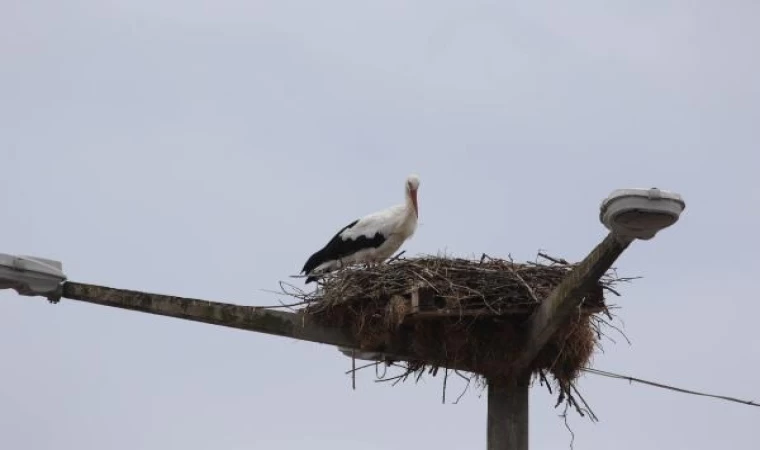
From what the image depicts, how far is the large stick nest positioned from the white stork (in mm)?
3398

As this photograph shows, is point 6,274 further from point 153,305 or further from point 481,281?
point 481,281

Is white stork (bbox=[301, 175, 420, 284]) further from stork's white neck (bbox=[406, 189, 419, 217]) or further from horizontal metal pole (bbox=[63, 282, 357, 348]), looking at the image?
horizontal metal pole (bbox=[63, 282, 357, 348])

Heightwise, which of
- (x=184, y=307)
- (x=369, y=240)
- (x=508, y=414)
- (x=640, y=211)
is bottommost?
(x=508, y=414)

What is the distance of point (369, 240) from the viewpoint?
516 inches

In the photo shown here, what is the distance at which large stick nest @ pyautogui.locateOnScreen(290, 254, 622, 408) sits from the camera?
823 cm

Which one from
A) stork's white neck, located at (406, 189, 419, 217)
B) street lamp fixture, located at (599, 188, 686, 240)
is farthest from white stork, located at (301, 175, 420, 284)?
street lamp fixture, located at (599, 188, 686, 240)

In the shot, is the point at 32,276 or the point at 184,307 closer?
the point at 32,276

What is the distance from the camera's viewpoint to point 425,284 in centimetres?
901

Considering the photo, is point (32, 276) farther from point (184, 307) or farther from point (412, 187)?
point (412, 187)

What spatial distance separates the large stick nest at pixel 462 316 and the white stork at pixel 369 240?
11.1ft

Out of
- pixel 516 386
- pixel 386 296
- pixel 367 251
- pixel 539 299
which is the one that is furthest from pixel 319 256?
pixel 516 386

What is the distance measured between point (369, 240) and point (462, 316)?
4652 mm

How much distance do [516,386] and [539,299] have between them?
1.08 meters

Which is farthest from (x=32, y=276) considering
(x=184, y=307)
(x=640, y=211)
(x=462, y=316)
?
(x=640, y=211)
